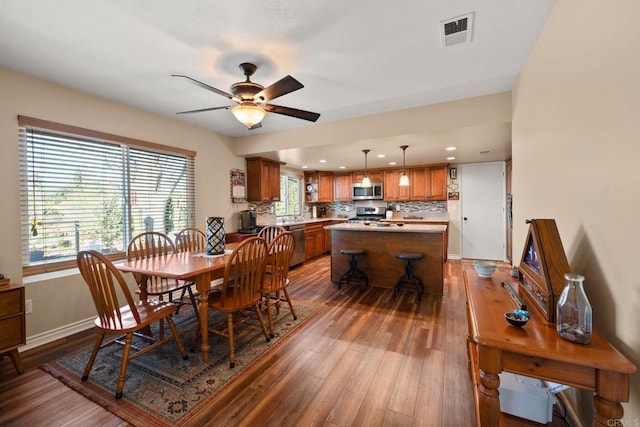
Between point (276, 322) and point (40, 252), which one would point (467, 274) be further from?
point (40, 252)

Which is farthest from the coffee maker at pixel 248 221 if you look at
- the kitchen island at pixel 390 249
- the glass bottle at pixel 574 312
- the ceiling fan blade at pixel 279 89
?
the glass bottle at pixel 574 312

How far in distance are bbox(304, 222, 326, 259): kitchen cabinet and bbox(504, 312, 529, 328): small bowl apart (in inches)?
180

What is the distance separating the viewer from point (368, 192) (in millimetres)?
6480

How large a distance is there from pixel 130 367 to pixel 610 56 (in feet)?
10.9

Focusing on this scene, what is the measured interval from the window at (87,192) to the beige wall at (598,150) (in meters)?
4.02

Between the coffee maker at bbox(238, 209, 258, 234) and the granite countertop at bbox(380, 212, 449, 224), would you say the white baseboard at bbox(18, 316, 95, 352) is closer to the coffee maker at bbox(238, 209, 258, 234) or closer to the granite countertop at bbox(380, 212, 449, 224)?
the coffee maker at bbox(238, 209, 258, 234)

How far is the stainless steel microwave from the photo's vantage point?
250 inches

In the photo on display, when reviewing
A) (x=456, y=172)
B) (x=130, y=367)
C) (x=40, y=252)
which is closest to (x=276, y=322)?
(x=130, y=367)

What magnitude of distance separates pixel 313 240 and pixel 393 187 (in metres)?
2.28

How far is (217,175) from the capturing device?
14.0 ft

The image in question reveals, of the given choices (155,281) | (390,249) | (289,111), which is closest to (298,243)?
(390,249)

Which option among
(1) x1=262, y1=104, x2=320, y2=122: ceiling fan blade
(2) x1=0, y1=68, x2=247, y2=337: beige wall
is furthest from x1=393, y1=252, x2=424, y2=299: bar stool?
(2) x1=0, y1=68, x2=247, y2=337: beige wall

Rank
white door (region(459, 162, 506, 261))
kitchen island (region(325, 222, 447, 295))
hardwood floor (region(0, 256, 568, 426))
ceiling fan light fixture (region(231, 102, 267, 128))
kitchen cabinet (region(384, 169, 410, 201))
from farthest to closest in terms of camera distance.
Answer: kitchen cabinet (region(384, 169, 410, 201))
white door (region(459, 162, 506, 261))
kitchen island (region(325, 222, 447, 295))
ceiling fan light fixture (region(231, 102, 267, 128))
hardwood floor (region(0, 256, 568, 426))

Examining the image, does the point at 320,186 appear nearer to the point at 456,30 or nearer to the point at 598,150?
the point at 456,30
